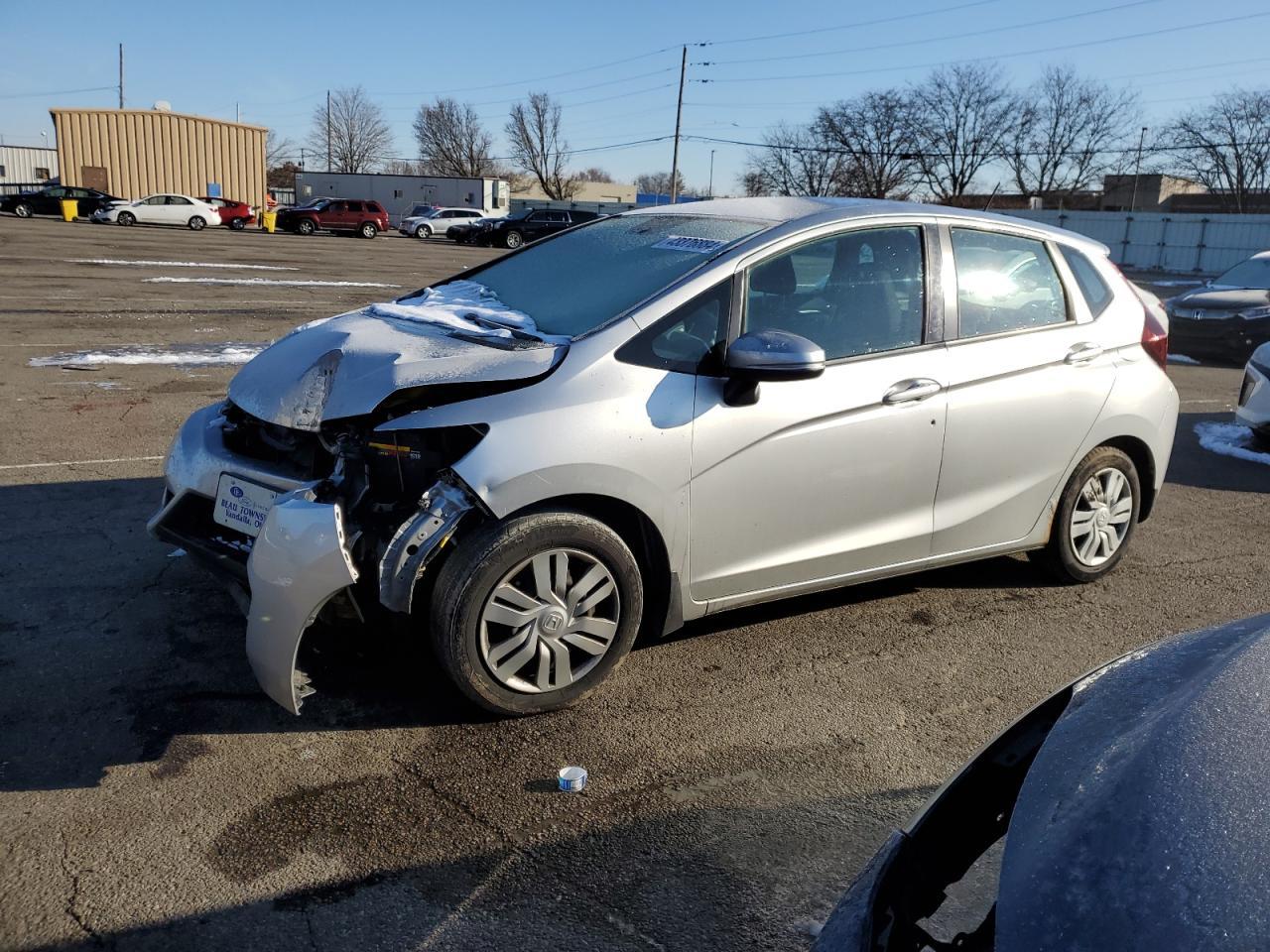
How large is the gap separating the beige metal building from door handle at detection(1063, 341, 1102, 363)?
55.0 m

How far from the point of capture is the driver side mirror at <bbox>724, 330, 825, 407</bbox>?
361cm

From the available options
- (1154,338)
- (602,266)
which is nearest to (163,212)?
(602,266)

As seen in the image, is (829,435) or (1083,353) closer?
(829,435)

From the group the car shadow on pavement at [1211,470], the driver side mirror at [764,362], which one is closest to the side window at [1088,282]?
the driver side mirror at [764,362]

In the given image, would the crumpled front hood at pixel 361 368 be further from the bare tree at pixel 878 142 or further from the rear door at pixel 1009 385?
the bare tree at pixel 878 142

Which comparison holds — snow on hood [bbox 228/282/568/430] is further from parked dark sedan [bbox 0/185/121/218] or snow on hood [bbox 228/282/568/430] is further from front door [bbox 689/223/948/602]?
parked dark sedan [bbox 0/185/121/218]

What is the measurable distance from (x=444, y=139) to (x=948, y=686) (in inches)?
3932

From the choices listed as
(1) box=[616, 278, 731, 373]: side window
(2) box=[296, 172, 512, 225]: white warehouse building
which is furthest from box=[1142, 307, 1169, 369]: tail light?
(2) box=[296, 172, 512, 225]: white warehouse building

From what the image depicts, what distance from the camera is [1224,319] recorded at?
1413 cm

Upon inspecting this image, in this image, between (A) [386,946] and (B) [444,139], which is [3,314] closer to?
(A) [386,946]

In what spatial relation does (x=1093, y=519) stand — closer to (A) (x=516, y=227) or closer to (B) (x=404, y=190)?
(A) (x=516, y=227)

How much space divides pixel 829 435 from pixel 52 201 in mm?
46821

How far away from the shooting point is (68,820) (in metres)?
2.91

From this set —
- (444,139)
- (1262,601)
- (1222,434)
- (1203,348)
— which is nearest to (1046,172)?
(444,139)
